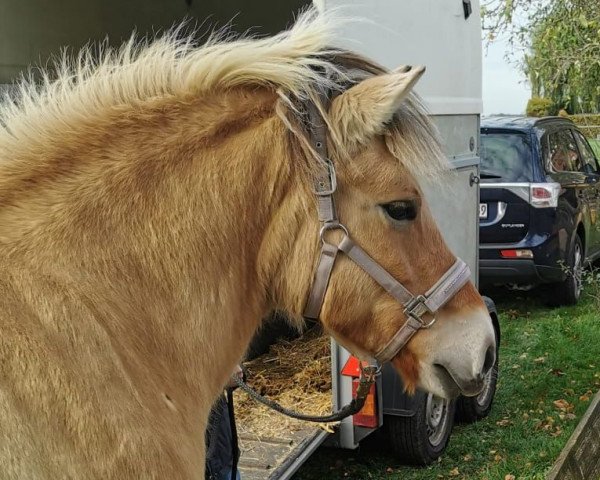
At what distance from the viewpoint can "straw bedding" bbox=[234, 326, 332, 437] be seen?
4.10 metres

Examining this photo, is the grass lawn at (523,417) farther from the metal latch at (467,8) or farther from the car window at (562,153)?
the metal latch at (467,8)

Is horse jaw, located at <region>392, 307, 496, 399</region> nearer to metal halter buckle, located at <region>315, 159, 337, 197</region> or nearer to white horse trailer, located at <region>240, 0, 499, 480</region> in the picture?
metal halter buckle, located at <region>315, 159, 337, 197</region>

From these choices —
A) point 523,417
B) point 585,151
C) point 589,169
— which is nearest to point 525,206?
point 589,169

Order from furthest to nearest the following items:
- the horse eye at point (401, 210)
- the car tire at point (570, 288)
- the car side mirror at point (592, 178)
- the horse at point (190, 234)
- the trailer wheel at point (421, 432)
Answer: the car side mirror at point (592, 178) < the car tire at point (570, 288) < the trailer wheel at point (421, 432) < the horse eye at point (401, 210) < the horse at point (190, 234)

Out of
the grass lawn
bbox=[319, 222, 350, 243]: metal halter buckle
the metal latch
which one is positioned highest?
the metal latch

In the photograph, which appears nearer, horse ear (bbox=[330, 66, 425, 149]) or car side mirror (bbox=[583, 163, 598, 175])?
horse ear (bbox=[330, 66, 425, 149])

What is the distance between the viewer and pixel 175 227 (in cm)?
183

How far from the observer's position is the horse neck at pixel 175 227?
1694 mm

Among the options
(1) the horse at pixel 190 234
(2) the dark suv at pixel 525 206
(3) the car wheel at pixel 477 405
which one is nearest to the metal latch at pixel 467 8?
(3) the car wheel at pixel 477 405

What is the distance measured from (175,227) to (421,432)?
320 cm

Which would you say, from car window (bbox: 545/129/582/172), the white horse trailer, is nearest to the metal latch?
the white horse trailer

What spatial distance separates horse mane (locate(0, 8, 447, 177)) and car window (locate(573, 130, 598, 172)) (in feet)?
26.7

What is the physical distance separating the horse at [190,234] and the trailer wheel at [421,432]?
2398 millimetres

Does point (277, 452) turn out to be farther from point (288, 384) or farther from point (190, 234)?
point (190, 234)
